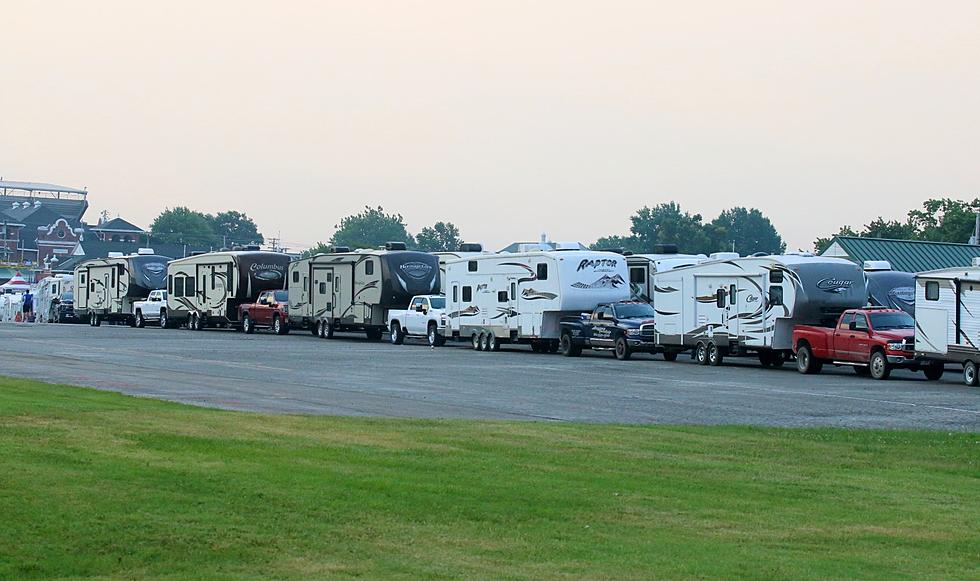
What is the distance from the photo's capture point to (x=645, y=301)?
46812mm

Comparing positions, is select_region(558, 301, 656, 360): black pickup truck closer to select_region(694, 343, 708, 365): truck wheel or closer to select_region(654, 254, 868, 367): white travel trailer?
select_region(654, 254, 868, 367): white travel trailer

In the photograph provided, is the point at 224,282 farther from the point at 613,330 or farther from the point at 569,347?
the point at 613,330

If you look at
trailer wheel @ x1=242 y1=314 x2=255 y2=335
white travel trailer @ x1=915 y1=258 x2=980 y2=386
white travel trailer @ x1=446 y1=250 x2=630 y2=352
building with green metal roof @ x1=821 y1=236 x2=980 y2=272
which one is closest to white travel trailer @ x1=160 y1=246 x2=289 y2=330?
trailer wheel @ x1=242 y1=314 x2=255 y2=335

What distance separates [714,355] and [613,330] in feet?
12.8

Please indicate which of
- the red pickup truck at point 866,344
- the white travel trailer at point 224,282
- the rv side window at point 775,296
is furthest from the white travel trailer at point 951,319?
the white travel trailer at point 224,282

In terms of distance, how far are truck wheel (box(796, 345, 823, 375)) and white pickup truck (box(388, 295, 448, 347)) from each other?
57.8 feet

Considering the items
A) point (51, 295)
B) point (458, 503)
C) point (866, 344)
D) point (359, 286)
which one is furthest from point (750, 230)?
point (458, 503)

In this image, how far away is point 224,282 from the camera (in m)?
66.0

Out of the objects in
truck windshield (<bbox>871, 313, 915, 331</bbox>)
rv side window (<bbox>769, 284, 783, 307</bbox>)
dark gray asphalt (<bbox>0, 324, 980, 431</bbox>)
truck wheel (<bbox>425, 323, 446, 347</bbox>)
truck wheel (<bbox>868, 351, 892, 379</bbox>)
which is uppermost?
rv side window (<bbox>769, 284, 783, 307</bbox>)

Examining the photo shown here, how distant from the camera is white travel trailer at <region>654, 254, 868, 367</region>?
37.8 m

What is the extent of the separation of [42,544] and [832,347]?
28.6 m

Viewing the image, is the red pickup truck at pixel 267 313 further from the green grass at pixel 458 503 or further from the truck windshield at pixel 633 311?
the green grass at pixel 458 503

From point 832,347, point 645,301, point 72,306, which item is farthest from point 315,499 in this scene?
point 72,306

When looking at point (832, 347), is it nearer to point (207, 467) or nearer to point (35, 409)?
point (35, 409)
